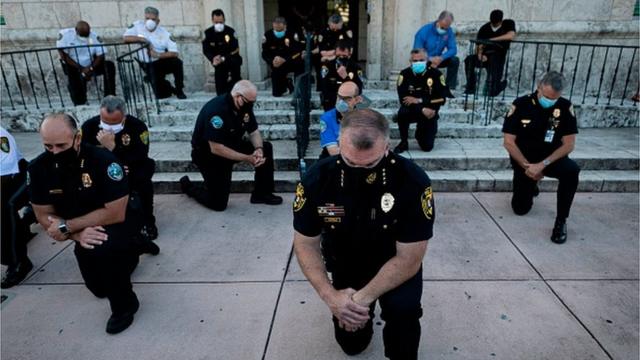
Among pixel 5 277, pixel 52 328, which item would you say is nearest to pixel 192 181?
pixel 5 277

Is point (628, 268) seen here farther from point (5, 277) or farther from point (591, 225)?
point (5, 277)

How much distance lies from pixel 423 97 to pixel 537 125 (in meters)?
1.66

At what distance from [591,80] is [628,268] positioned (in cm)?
533

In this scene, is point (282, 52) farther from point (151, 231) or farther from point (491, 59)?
point (151, 231)

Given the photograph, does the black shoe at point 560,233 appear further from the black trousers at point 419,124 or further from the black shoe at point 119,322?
the black shoe at point 119,322

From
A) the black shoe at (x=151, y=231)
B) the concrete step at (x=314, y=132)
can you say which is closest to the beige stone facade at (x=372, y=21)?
the concrete step at (x=314, y=132)

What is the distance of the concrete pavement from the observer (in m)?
2.78

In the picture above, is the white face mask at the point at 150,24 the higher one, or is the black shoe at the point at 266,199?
the white face mask at the point at 150,24

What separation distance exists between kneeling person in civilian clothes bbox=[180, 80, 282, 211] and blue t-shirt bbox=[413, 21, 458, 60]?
3.32 meters

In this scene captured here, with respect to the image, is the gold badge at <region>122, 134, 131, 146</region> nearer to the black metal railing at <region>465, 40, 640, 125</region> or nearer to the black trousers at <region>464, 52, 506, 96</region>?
the black trousers at <region>464, 52, 506, 96</region>

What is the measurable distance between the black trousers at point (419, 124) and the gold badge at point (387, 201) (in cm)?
358

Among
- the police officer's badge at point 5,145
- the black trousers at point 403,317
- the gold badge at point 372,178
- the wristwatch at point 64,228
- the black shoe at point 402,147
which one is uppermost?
the gold badge at point 372,178

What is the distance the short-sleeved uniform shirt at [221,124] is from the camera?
450 centimetres

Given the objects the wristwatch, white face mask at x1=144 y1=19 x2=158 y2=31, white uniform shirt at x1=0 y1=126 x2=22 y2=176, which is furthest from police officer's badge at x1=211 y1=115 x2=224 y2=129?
white face mask at x1=144 y1=19 x2=158 y2=31
